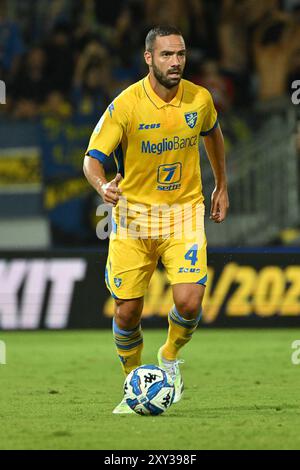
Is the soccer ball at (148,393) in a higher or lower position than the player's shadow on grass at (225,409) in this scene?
higher

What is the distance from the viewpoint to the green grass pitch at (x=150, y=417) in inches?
255

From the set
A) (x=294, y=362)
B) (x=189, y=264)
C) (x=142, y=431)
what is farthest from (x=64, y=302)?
(x=142, y=431)

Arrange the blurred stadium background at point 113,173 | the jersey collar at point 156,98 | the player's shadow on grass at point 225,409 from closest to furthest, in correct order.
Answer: the player's shadow on grass at point 225,409
the jersey collar at point 156,98
the blurred stadium background at point 113,173

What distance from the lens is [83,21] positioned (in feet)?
52.9

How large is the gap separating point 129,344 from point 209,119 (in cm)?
161

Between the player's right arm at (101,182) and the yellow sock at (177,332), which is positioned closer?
the player's right arm at (101,182)

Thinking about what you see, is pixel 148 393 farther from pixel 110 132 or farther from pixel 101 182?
→ pixel 110 132

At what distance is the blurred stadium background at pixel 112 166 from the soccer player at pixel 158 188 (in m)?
5.28

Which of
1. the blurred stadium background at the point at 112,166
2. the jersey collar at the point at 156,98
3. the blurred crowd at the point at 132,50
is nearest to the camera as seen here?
the jersey collar at the point at 156,98

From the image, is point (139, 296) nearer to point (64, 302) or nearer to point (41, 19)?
point (64, 302)

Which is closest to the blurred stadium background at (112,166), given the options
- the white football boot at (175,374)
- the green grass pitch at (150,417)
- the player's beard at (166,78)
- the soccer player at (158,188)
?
the green grass pitch at (150,417)

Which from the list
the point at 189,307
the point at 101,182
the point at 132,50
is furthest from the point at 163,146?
the point at 132,50

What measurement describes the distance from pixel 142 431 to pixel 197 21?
10.0 metres

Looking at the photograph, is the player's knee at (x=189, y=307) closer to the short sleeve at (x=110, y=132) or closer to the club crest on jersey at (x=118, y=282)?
the club crest on jersey at (x=118, y=282)
